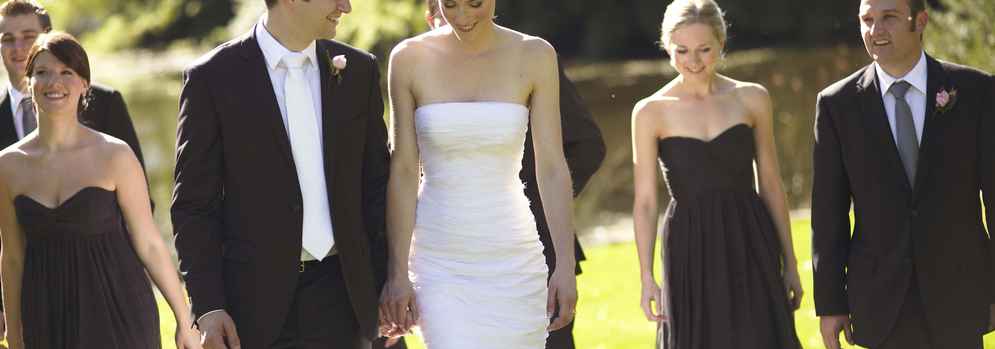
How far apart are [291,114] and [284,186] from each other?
0.79ft

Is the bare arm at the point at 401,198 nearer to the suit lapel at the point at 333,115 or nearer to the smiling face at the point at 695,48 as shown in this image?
the suit lapel at the point at 333,115

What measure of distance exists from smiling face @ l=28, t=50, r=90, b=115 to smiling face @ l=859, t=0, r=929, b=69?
293 cm

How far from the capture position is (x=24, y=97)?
7707 millimetres

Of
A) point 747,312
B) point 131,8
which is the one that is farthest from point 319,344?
point 131,8

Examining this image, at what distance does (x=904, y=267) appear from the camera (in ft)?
20.8

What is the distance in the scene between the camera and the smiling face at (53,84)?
643cm

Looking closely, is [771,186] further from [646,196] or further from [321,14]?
[321,14]

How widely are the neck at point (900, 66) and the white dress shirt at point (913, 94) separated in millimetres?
11

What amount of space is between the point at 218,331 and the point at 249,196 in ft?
1.45

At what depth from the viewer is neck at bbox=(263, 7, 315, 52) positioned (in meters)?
5.66

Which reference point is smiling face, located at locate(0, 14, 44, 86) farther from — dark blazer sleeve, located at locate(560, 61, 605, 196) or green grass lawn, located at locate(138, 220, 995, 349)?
green grass lawn, located at locate(138, 220, 995, 349)

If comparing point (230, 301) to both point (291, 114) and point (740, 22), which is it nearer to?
point (291, 114)

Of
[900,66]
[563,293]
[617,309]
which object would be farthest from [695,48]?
[617,309]

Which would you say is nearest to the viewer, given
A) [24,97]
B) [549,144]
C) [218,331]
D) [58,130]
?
[218,331]
